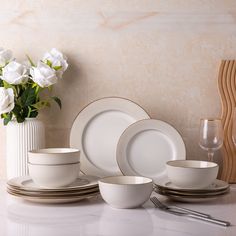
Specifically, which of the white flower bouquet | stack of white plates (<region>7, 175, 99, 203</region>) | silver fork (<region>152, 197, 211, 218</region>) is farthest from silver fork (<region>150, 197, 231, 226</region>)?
the white flower bouquet

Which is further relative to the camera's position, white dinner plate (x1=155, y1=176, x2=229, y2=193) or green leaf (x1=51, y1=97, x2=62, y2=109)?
green leaf (x1=51, y1=97, x2=62, y2=109)

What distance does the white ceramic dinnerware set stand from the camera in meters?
1.30

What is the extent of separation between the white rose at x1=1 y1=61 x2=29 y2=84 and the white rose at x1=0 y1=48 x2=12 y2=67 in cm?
5

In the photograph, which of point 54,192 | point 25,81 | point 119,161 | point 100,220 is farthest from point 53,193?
point 25,81

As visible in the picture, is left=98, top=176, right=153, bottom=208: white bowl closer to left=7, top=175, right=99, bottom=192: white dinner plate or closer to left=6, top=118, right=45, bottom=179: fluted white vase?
left=7, top=175, right=99, bottom=192: white dinner plate

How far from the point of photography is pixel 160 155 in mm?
1562

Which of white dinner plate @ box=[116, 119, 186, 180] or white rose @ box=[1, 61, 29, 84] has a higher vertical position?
white rose @ box=[1, 61, 29, 84]

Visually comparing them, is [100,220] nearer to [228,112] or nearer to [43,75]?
[43,75]

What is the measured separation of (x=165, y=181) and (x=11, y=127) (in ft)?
1.65

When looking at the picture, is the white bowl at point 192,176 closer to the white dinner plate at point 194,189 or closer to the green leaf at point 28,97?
the white dinner plate at point 194,189

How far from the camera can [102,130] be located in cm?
160

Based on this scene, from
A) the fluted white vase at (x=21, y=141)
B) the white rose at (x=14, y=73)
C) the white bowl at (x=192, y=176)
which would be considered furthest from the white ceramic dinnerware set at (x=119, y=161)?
the white rose at (x=14, y=73)

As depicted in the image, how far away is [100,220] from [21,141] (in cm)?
47

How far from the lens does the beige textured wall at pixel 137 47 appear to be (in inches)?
62.6
